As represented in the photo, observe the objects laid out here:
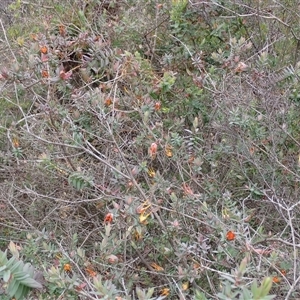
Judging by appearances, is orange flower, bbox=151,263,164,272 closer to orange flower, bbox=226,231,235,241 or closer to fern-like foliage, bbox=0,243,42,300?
orange flower, bbox=226,231,235,241

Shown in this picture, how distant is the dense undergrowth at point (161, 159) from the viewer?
1.72 metres

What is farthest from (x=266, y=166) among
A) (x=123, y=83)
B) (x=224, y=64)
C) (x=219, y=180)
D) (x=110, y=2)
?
(x=110, y=2)

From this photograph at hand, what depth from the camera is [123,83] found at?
8.32 ft

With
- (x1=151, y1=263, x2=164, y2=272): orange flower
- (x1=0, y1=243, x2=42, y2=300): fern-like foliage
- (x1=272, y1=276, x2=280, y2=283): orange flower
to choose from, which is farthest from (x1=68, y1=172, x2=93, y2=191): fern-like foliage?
(x1=0, y1=243, x2=42, y2=300): fern-like foliage

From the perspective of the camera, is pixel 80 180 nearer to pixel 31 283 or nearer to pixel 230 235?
pixel 230 235

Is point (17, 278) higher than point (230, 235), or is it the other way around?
point (17, 278)

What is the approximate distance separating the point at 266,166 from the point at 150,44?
1.40m

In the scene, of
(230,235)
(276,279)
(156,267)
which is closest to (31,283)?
(230,235)

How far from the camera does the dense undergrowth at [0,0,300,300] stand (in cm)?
172

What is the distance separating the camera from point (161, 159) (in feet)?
7.55

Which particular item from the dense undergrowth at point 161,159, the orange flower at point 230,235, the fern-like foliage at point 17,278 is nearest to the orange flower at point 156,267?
the dense undergrowth at point 161,159

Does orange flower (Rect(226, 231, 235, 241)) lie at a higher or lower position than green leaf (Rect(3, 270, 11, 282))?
lower

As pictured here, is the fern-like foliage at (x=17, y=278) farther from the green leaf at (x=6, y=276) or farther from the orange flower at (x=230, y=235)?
the orange flower at (x=230, y=235)

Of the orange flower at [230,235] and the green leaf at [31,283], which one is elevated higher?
the green leaf at [31,283]
